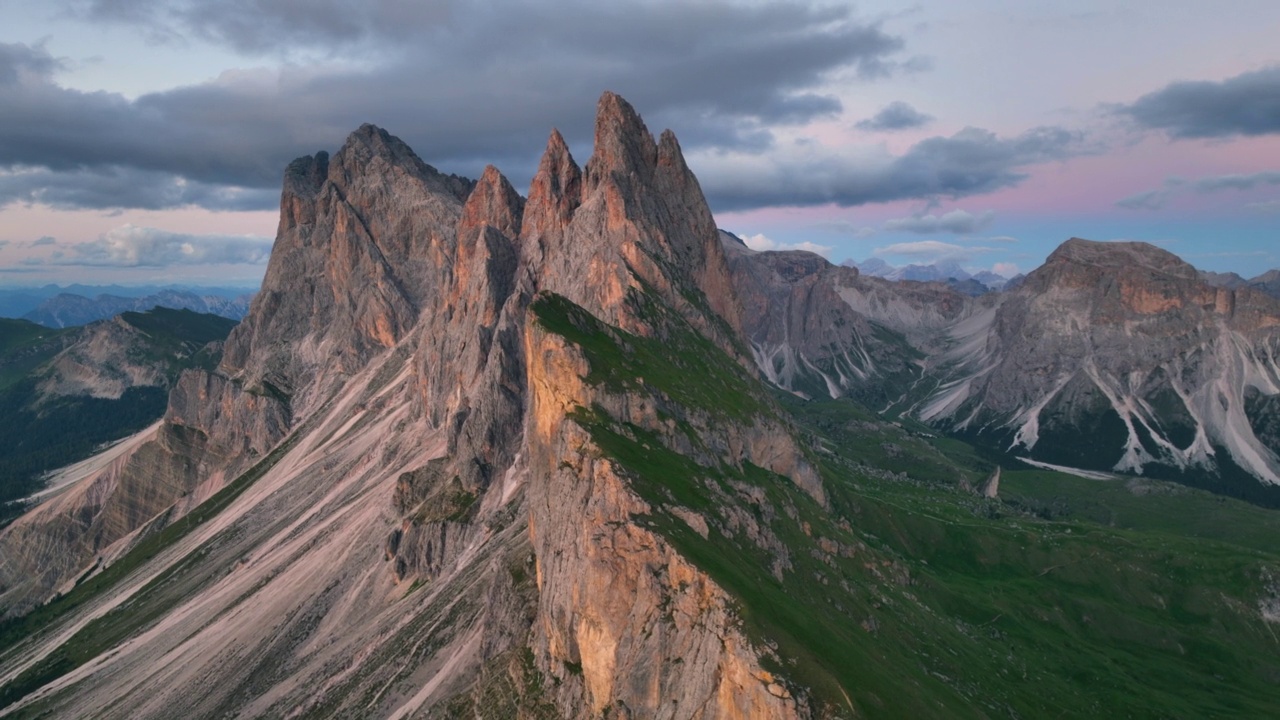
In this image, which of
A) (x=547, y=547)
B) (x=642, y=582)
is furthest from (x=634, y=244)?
(x=642, y=582)

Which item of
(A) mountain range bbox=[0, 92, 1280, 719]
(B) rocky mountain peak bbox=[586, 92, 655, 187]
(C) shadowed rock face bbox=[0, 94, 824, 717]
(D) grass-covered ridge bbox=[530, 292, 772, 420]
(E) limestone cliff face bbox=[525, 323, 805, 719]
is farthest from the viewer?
(B) rocky mountain peak bbox=[586, 92, 655, 187]

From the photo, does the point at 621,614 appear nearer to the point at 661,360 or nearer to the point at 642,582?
the point at 642,582

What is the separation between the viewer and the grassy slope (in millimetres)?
82250

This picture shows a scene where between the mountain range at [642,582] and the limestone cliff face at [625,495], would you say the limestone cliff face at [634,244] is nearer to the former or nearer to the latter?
the limestone cliff face at [625,495]

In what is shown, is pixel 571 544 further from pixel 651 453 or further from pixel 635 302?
pixel 635 302

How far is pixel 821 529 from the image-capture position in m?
128

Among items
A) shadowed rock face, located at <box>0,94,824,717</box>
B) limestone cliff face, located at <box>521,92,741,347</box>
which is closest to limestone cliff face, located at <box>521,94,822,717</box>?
shadowed rock face, located at <box>0,94,824,717</box>

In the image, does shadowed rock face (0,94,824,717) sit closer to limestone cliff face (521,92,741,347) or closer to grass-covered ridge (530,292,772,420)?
limestone cliff face (521,92,741,347)

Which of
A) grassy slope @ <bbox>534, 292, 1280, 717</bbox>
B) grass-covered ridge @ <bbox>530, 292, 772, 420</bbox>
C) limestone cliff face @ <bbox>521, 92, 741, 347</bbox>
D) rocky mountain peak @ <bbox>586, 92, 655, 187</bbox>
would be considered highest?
rocky mountain peak @ <bbox>586, 92, 655, 187</bbox>

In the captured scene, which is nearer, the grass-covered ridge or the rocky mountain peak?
the grass-covered ridge

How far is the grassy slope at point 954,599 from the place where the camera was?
8225 centimetres

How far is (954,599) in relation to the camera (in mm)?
145625

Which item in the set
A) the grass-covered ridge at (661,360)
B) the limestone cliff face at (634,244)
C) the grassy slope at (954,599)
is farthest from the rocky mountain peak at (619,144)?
the grassy slope at (954,599)

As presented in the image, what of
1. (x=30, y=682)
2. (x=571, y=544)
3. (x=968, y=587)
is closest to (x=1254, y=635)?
(x=968, y=587)
